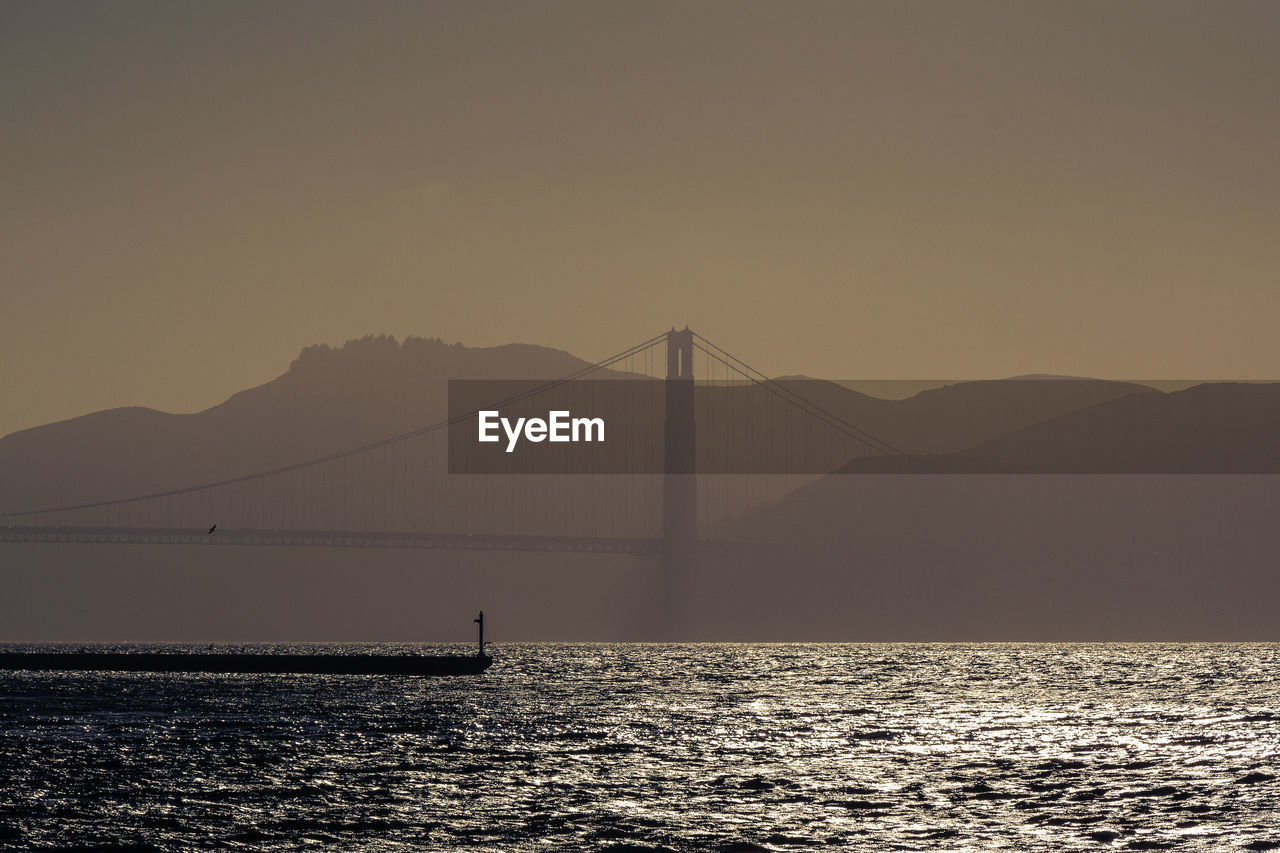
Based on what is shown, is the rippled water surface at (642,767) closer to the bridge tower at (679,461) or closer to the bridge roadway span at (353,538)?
the bridge roadway span at (353,538)

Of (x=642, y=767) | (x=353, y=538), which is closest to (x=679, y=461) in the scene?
(x=353, y=538)

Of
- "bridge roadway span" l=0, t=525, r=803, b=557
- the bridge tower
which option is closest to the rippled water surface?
"bridge roadway span" l=0, t=525, r=803, b=557

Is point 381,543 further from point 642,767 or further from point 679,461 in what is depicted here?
point 642,767

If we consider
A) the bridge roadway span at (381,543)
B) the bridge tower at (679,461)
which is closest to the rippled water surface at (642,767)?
the bridge roadway span at (381,543)

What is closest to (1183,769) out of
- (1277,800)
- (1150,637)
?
(1277,800)

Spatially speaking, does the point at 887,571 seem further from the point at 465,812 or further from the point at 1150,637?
the point at 465,812

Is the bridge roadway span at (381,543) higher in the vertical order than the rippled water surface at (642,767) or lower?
higher
